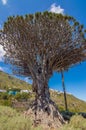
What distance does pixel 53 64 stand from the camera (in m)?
17.3

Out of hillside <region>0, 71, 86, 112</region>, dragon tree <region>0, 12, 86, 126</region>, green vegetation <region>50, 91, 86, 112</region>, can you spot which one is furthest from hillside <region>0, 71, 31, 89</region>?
dragon tree <region>0, 12, 86, 126</region>

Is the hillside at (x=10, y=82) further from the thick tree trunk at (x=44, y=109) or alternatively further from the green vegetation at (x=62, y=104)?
the thick tree trunk at (x=44, y=109)

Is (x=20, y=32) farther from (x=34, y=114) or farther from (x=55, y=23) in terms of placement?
(x=34, y=114)

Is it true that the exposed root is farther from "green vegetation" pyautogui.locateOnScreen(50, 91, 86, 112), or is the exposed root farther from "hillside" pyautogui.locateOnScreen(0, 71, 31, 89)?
"hillside" pyautogui.locateOnScreen(0, 71, 31, 89)

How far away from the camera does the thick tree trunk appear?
49.5 ft

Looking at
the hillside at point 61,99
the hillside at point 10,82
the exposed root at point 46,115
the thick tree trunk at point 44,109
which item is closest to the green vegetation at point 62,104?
the hillside at point 61,99

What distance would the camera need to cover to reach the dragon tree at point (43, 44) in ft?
50.8

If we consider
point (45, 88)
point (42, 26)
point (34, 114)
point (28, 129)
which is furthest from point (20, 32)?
point (28, 129)

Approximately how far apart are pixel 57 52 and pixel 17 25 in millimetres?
3446

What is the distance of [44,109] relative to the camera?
15.7 m

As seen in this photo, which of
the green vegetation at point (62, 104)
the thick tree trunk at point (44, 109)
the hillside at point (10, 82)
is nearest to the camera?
the thick tree trunk at point (44, 109)

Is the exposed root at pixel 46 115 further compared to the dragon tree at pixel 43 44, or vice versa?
the dragon tree at pixel 43 44

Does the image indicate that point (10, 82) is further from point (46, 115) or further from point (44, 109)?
point (46, 115)

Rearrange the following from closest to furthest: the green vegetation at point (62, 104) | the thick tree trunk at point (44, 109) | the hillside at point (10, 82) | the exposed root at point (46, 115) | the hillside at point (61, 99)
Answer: the exposed root at point (46, 115), the thick tree trunk at point (44, 109), the green vegetation at point (62, 104), the hillside at point (61, 99), the hillside at point (10, 82)
